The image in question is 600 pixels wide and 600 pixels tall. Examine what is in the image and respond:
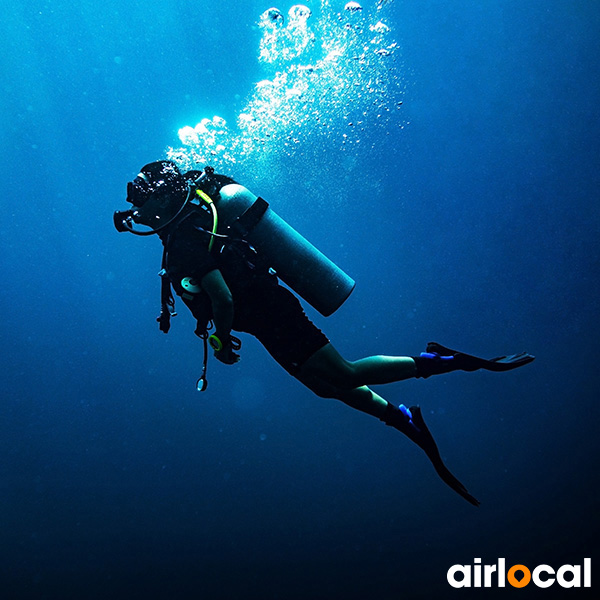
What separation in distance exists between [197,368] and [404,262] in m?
16.7

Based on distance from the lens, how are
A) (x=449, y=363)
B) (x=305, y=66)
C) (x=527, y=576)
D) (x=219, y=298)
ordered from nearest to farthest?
(x=219, y=298)
(x=449, y=363)
(x=305, y=66)
(x=527, y=576)

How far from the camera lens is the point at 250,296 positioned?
2885 millimetres

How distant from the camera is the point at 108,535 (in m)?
19.9

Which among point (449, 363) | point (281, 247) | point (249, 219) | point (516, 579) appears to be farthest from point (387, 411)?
point (516, 579)

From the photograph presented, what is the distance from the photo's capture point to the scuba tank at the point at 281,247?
2.93 m

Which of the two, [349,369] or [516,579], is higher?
[349,369]

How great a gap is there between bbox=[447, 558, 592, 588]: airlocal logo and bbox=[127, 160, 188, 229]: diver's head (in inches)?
499

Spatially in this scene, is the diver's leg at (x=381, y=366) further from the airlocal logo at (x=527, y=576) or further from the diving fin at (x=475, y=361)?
the airlocal logo at (x=527, y=576)

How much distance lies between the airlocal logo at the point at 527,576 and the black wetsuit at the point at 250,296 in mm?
11680

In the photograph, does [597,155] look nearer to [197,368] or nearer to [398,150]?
[398,150]

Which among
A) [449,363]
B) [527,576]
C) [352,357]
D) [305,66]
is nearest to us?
[449,363]

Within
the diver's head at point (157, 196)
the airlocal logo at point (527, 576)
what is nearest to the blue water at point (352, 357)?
the airlocal logo at point (527, 576)

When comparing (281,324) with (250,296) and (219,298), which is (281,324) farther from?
(219,298)

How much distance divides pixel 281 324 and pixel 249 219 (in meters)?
0.81
